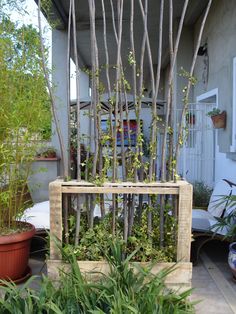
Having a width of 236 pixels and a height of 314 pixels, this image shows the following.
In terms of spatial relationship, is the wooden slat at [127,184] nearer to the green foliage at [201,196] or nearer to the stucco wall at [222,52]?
the stucco wall at [222,52]

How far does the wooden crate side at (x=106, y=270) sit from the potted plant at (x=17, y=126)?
0.59 m

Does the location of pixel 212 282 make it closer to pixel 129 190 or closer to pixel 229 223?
pixel 229 223

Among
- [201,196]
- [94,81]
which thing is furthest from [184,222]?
[201,196]

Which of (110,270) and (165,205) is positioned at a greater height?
(165,205)

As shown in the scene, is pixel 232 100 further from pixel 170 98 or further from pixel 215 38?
pixel 170 98

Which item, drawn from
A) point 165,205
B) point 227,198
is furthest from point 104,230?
point 227,198

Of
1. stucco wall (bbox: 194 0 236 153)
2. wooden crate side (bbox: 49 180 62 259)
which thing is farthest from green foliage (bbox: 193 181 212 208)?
wooden crate side (bbox: 49 180 62 259)

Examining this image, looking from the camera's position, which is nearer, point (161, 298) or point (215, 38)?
point (161, 298)

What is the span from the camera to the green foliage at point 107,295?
1.82 metres

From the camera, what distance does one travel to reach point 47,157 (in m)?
6.19

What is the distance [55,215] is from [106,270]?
0.48 meters

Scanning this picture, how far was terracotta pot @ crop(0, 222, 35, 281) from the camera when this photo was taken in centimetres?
269

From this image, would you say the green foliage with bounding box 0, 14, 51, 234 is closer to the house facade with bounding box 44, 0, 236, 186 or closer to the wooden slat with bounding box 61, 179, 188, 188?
the wooden slat with bounding box 61, 179, 188, 188

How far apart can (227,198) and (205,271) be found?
691 millimetres
